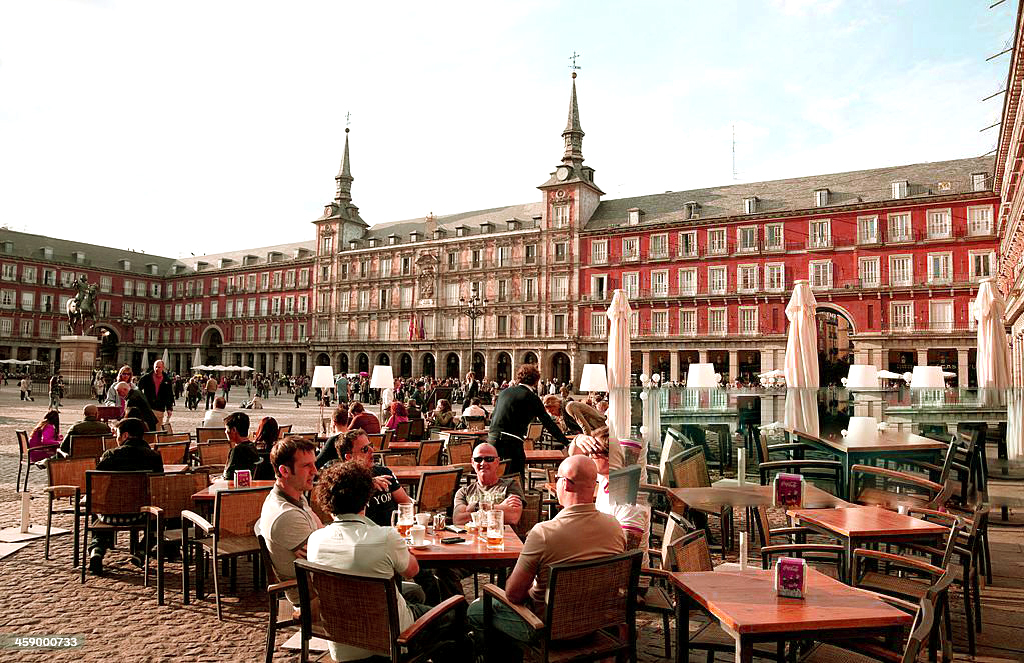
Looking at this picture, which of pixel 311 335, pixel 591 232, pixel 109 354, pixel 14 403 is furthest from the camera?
pixel 311 335

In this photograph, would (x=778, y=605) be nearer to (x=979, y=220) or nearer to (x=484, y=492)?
(x=484, y=492)

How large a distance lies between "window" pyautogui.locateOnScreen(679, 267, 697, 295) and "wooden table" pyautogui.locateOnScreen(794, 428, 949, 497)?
95.1ft

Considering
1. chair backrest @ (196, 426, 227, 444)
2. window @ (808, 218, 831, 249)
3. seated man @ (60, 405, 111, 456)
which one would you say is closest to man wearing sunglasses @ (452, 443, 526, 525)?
chair backrest @ (196, 426, 227, 444)

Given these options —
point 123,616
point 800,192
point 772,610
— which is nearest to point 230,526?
point 123,616

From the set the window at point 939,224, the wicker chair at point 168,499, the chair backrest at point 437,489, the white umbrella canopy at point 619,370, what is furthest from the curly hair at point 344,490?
the window at point 939,224

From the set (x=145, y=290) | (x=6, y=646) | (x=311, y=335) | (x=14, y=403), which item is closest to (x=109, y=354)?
(x=14, y=403)

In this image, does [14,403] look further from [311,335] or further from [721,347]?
[721,347]

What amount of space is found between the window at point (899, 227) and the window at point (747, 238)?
20.6 feet

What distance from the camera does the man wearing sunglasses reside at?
4.59 metres

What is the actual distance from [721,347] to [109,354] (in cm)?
2986

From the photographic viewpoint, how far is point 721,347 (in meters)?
35.8

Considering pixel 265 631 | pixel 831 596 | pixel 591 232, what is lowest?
pixel 265 631

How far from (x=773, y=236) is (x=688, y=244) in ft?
14.9

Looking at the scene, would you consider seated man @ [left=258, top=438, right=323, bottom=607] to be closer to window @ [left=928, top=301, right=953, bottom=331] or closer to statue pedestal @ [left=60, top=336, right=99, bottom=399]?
statue pedestal @ [left=60, top=336, right=99, bottom=399]
